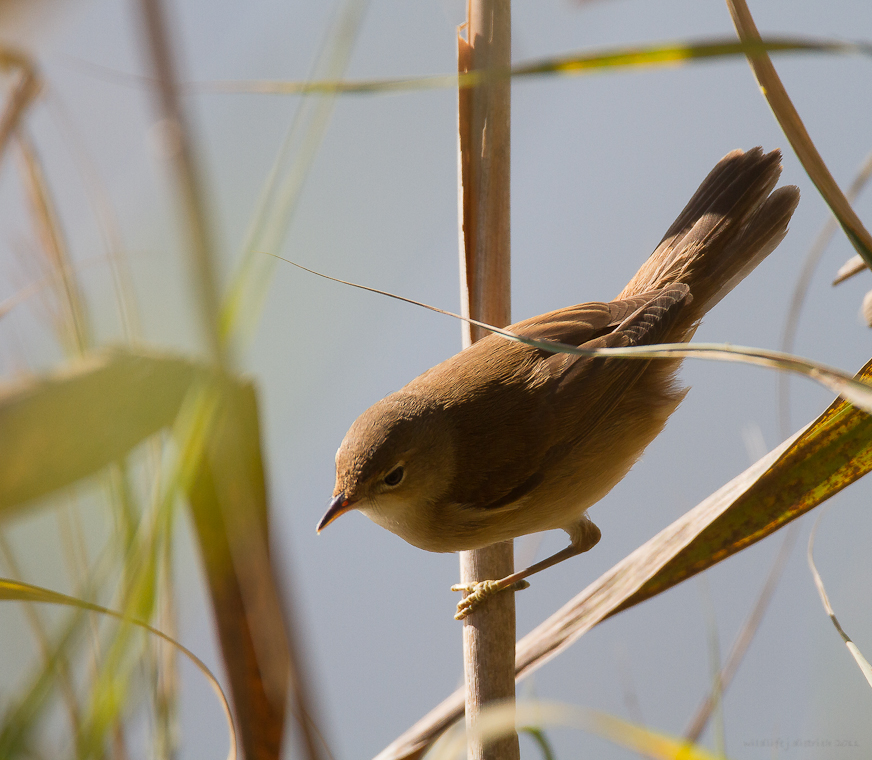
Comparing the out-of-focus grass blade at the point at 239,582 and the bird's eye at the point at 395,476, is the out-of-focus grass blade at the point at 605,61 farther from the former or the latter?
the bird's eye at the point at 395,476

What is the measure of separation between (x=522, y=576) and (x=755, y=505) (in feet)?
2.52

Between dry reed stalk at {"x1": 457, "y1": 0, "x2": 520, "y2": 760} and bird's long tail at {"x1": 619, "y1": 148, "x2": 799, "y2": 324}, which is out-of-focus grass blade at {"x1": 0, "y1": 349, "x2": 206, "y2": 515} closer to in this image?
dry reed stalk at {"x1": 457, "y1": 0, "x2": 520, "y2": 760}

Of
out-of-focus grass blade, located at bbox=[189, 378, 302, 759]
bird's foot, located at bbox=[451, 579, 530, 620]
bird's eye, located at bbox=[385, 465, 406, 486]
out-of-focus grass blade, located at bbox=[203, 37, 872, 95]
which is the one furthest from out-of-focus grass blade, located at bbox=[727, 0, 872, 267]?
bird's eye, located at bbox=[385, 465, 406, 486]

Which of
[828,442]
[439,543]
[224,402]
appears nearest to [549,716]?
[224,402]

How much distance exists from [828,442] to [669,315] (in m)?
0.82

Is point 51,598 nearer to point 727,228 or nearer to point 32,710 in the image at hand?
point 32,710

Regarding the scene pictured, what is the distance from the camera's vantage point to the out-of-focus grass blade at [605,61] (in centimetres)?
54

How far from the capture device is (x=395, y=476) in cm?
167

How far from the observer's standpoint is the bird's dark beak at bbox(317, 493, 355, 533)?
5.15ft

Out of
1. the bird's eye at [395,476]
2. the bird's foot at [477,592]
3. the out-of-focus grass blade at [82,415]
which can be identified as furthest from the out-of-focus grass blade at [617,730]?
the bird's eye at [395,476]

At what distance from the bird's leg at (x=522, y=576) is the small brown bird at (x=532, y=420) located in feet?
0.04

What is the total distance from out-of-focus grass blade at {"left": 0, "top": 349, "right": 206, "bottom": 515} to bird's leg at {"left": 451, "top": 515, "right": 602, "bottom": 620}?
78cm

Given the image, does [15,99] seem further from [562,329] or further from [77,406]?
[562,329]

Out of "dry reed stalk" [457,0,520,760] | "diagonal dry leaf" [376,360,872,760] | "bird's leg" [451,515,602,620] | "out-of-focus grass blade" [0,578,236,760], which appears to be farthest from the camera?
"bird's leg" [451,515,602,620]
